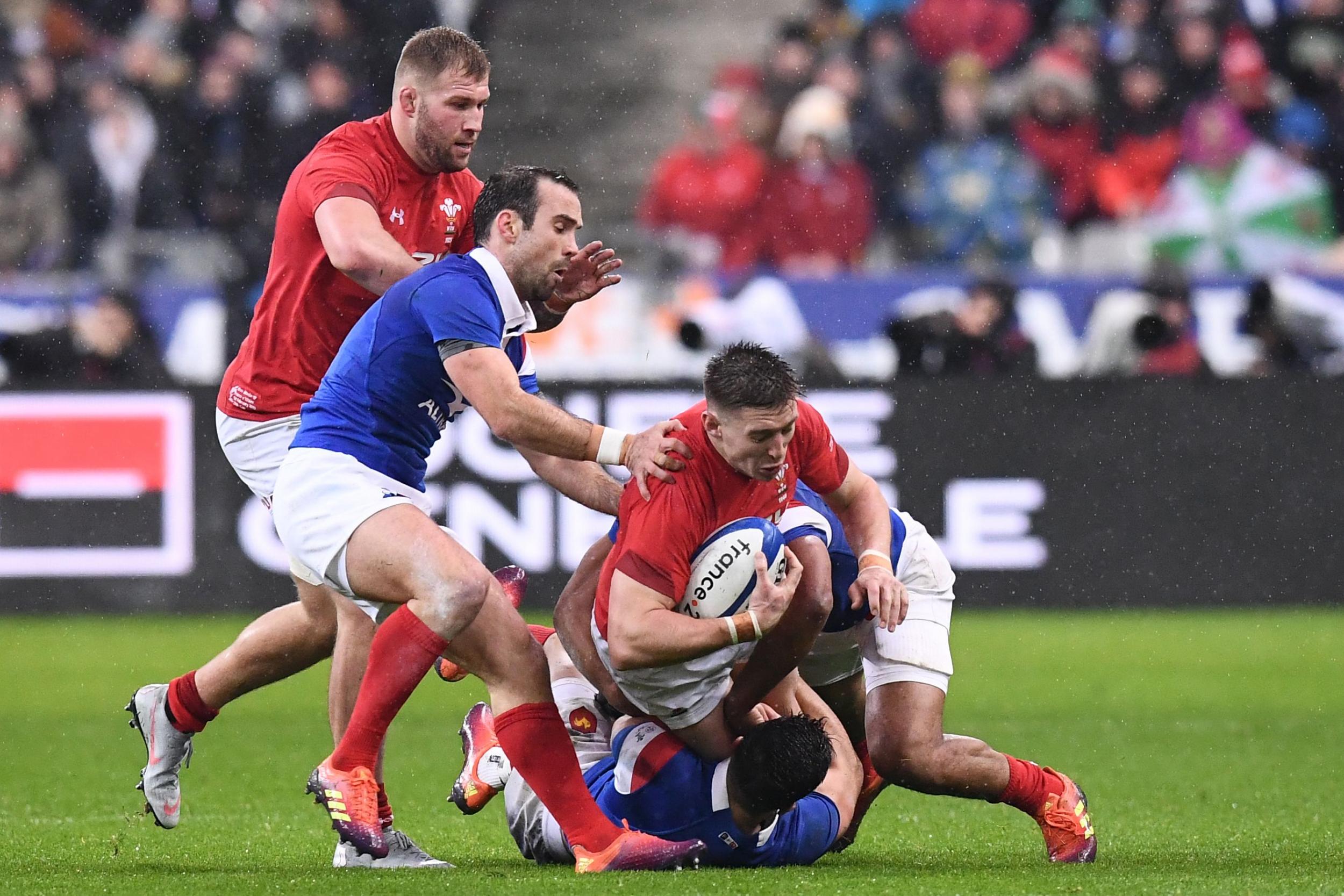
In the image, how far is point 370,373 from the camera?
5.46 m

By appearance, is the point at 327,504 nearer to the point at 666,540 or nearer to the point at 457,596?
the point at 457,596

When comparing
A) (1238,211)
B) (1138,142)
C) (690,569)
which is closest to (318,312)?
(690,569)

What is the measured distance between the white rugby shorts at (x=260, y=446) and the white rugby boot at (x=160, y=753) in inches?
23.9

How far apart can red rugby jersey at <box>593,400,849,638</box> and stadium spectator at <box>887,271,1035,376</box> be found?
22.3ft

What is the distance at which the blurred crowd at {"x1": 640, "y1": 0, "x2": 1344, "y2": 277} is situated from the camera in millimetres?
14664

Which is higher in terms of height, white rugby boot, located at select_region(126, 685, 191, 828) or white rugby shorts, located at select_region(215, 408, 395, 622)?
white rugby shorts, located at select_region(215, 408, 395, 622)

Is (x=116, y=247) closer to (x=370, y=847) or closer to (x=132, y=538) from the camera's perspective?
(x=132, y=538)

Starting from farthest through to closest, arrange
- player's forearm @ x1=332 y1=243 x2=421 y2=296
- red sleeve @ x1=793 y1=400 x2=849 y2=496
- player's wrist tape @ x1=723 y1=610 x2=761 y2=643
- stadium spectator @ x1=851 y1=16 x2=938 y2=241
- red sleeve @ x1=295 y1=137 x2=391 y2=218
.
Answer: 1. stadium spectator @ x1=851 y1=16 x2=938 y2=241
2. red sleeve @ x1=295 y1=137 x2=391 y2=218
3. player's forearm @ x1=332 y1=243 x2=421 y2=296
4. red sleeve @ x1=793 y1=400 x2=849 y2=496
5. player's wrist tape @ x1=723 y1=610 x2=761 y2=643

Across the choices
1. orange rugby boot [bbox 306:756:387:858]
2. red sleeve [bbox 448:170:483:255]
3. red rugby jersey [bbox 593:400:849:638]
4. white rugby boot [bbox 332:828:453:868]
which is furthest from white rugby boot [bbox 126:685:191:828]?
red sleeve [bbox 448:170:483:255]

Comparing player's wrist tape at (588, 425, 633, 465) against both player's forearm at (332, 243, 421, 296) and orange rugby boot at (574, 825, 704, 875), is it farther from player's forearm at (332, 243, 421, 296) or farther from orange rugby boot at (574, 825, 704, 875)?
orange rugby boot at (574, 825, 704, 875)

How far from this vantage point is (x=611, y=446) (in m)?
5.17

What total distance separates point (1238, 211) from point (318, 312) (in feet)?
33.6

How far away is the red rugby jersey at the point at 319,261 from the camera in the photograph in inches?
242

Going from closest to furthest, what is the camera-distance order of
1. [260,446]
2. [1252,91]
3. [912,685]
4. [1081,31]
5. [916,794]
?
1. [912,685]
2. [260,446]
3. [916,794]
4. [1252,91]
5. [1081,31]
